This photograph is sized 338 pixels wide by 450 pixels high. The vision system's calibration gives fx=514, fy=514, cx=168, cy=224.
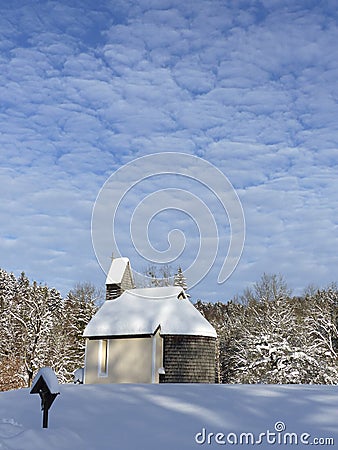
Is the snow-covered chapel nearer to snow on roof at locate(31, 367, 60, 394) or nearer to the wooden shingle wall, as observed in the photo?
the wooden shingle wall

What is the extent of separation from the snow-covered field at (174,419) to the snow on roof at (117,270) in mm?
14169

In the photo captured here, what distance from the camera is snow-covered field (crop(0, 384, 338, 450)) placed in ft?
24.5

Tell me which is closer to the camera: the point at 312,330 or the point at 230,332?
the point at 312,330

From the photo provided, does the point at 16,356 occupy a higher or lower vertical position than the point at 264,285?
lower

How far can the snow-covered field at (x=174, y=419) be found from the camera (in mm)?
7480

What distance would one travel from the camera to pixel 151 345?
72.2 ft

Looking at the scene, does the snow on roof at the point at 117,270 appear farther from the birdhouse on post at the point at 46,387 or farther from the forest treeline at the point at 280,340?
the birdhouse on post at the point at 46,387

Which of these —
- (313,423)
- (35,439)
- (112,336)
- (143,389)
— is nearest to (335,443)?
(313,423)

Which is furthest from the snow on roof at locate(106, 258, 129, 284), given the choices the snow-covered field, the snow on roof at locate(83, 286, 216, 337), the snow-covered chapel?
the snow-covered field

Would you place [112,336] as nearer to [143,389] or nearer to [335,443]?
[143,389]

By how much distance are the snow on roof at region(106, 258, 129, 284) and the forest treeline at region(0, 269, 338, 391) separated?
25.9 feet

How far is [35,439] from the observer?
7.48 m

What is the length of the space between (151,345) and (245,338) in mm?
9177

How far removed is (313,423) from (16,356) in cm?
2915
